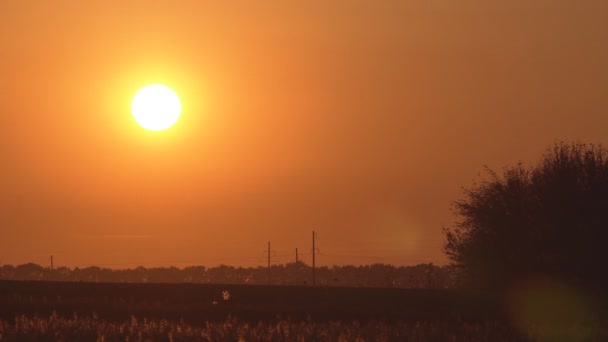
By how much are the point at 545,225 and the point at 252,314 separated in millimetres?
17724

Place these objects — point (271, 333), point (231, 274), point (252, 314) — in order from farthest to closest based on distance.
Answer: point (231, 274)
point (252, 314)
point (271, 333)

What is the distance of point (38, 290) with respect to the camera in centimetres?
3884

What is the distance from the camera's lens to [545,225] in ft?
145

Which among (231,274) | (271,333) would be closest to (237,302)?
(271,333)

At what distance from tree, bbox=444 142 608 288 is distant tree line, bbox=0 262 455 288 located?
2831 centimetres

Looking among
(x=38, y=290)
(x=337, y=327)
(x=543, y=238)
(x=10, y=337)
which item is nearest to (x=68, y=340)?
(x=10, y=337)

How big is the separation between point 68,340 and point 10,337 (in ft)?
4.88

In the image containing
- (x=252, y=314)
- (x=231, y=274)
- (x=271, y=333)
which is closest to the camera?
(x=271, y=333)

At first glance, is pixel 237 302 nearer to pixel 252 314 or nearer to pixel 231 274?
pixel 252 314

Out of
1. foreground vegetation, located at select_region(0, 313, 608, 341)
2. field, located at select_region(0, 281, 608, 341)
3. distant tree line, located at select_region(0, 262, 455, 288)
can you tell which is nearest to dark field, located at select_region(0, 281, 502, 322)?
field, located at select_region(0, 281, 608, 341)

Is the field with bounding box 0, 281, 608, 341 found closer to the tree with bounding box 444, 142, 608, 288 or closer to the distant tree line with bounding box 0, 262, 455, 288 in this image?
the tree with bounding box 444, 142, 608, 288

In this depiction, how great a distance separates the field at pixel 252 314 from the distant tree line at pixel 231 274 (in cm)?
3875

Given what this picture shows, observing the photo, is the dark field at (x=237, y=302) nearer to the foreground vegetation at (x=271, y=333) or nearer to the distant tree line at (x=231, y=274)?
the foreground vegetation at (x=271, y=333)

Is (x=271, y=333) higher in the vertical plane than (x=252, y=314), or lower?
lower
